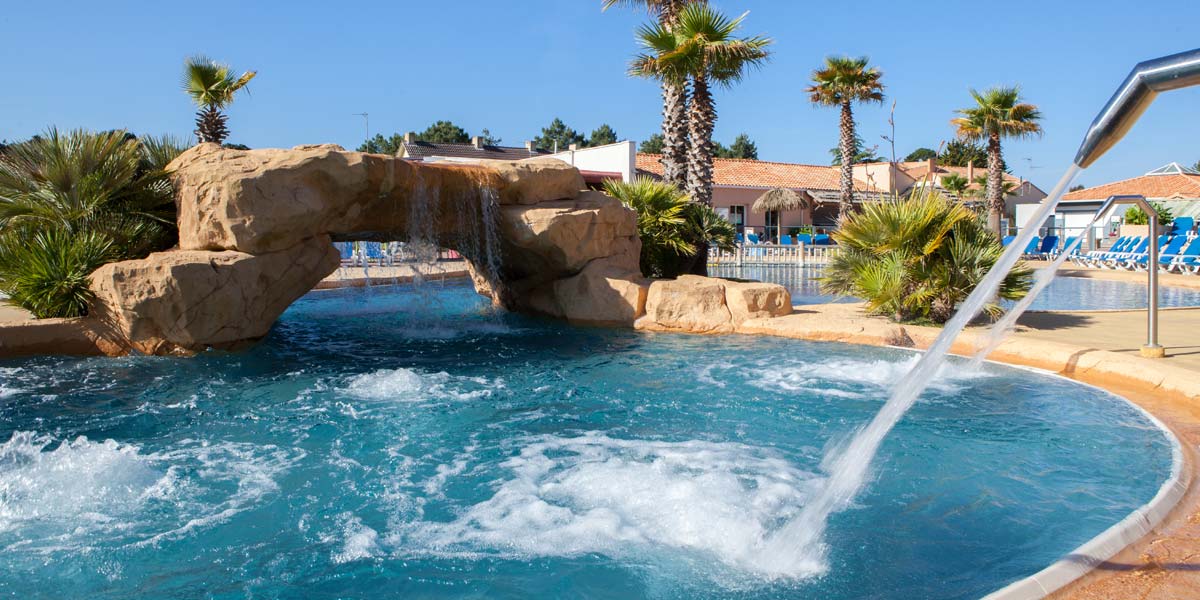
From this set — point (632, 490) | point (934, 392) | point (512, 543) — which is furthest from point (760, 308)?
point (512, 543)

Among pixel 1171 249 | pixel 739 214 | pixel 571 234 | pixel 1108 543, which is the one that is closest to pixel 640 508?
pixel 1108 543

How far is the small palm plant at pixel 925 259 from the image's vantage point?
10453mm

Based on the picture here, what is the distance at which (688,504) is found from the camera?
185 inches

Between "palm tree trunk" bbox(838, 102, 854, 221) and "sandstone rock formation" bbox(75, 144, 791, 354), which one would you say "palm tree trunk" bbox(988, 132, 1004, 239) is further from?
"sandstone rock formation" bbox(75, 144, 791, 354)

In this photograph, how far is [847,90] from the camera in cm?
2862

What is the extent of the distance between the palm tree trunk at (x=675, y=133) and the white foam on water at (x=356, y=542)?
12.1 meters

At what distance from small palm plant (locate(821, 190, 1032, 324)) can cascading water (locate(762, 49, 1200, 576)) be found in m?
5.17

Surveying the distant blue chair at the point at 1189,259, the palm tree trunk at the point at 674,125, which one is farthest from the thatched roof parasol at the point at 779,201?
the palm tree trunk at the point at 674,125

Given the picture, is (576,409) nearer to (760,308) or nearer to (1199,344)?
(760,308)

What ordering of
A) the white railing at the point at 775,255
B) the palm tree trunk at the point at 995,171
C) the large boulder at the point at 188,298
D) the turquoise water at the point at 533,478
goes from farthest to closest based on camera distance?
1. the palm tree trunk at the point at 995,171
2. the white railing at the point at 775,255
3. the large boulder at the point at 188,298
4. the turquoise water at the point at 533,478

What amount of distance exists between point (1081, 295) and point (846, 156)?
43.7 ft

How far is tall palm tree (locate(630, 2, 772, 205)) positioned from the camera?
14172 mm

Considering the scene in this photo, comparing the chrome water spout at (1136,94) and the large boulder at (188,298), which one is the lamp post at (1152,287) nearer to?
the chrome water spout at (1136,94)

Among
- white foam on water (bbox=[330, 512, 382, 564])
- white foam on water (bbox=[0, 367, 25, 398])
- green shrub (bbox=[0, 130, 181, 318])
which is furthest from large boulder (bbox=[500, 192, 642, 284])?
white foam on water (bbox=[330, 512, 382, 564])
